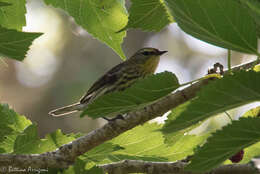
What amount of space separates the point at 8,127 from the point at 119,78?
11.1 feet

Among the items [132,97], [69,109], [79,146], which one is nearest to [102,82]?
[69,109]

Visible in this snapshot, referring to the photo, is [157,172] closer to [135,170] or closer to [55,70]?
[135,170]

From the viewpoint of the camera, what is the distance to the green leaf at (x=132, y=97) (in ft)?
5.16

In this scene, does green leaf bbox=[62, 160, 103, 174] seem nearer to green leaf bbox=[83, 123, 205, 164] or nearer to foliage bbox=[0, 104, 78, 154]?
foliage bbox=[0, 104, 78, 154]

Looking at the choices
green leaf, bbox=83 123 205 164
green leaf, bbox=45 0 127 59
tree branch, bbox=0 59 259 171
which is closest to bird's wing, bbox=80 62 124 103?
green leaf, bbox=83 123 205 164

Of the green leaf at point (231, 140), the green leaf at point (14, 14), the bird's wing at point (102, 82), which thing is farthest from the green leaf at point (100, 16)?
the bird's wing at point (102, 82)

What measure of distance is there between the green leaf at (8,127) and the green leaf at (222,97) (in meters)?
0.88

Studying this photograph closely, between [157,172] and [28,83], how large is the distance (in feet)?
45.2

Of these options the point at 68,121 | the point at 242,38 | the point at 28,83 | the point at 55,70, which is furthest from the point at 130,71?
the point at 28,83

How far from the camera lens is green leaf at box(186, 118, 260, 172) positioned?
53.4 inches

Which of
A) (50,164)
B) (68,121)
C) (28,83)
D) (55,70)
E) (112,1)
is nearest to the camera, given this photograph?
(50,164)

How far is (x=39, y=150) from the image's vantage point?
96.5 inches

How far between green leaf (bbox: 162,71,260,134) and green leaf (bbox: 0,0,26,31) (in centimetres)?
142

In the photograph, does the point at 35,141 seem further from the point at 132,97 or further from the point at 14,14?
the point at 132,97
